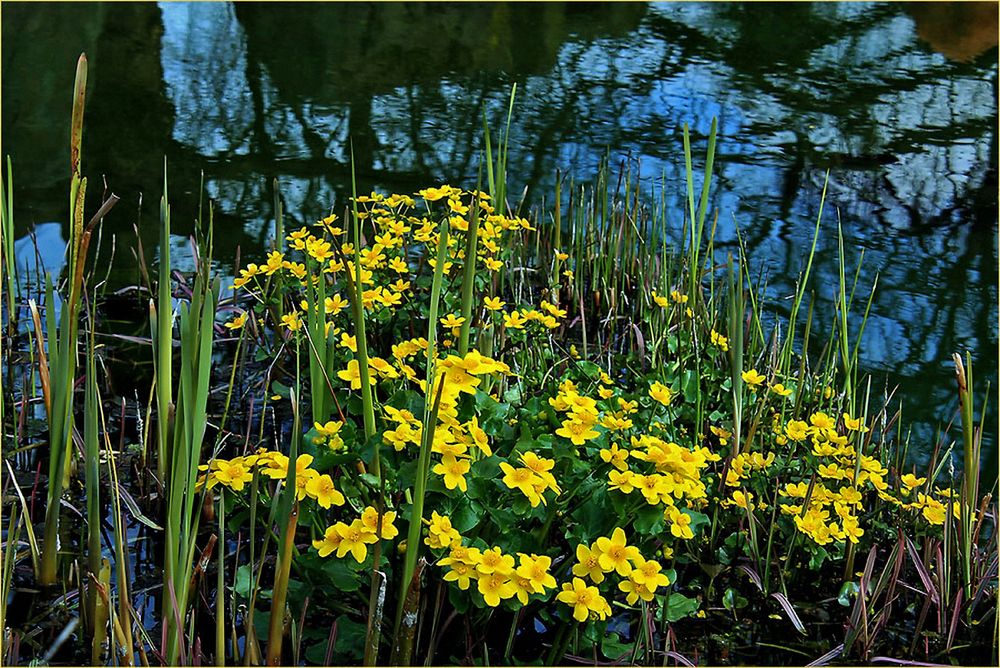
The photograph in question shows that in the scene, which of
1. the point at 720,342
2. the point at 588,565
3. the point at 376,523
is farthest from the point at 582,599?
the point at 720,342

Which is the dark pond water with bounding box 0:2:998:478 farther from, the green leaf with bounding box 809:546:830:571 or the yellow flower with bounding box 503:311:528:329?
the yellow flower with bounding box 503:311:528:329

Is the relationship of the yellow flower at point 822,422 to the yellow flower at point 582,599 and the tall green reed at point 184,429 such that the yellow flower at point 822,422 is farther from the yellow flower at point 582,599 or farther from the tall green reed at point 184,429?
the tall green reed at point 184,429

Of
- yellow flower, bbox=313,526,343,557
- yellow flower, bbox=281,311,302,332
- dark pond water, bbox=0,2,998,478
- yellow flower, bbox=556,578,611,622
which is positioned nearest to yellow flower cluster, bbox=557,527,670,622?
yellow flower, bbox=556,578,611,622

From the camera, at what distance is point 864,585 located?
162 centimetres

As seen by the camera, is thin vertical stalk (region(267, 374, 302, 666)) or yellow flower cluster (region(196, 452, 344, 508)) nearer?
thin vertical stalk (region(267, 374, 302, 666))

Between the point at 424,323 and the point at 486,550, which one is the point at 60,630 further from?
the point at 424,323

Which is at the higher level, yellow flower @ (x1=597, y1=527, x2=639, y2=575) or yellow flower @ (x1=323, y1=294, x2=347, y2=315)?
yellow flower @ (x1=323, y1=294, x2=347, y2=315)

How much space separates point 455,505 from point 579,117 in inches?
164

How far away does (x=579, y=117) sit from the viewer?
17.2ft

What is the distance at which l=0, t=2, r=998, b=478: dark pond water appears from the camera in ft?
12.1

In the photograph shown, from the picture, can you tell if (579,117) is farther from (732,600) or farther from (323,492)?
(323,492)

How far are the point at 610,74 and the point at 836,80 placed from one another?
1.51m

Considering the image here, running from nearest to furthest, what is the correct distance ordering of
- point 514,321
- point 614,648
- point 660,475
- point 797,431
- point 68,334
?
1. point 68,334
2. point 660,475
3. point 614,648
4. point 797,431
5. point 514,321

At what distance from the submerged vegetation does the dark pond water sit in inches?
34.2
